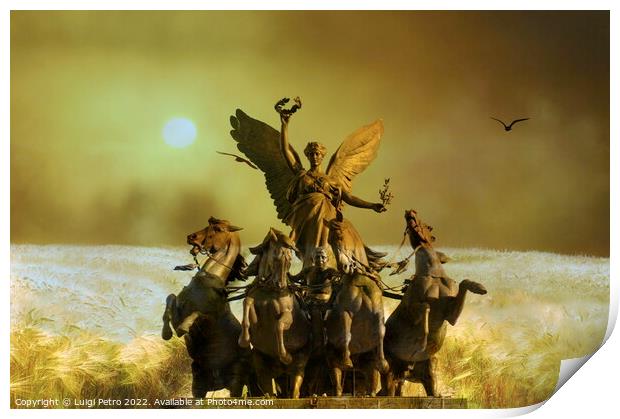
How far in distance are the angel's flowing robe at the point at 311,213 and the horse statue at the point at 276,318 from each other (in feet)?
1.25

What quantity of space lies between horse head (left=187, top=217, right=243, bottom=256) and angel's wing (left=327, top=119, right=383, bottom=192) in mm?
984

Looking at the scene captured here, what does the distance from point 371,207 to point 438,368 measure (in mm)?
1418

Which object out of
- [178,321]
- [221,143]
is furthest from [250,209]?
[178,321]

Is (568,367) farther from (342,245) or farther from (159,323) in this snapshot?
(159,323)

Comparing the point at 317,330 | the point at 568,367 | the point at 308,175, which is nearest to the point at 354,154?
the point at 308,175

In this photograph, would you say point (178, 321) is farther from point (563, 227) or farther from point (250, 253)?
point (563, 227)

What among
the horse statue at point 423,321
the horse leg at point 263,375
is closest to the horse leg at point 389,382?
the horse statue at point 423,321

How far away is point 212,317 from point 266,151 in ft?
5.18

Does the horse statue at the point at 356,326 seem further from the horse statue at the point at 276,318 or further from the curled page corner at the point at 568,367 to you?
the curled page corner at the point at 568,367

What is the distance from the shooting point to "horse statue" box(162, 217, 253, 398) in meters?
12.0

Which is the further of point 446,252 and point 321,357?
point 446,252

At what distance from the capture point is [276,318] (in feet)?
38.3

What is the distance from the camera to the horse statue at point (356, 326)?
11.7 meters

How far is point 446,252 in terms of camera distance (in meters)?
12.8
